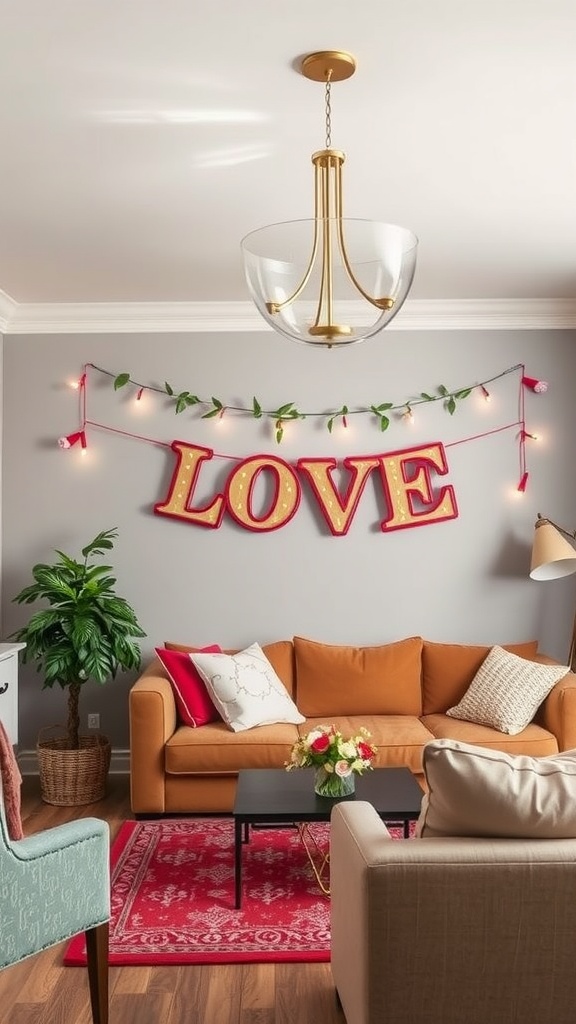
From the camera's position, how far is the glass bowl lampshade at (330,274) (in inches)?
97.4

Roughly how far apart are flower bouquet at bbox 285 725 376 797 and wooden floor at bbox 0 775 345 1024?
0.68 metres

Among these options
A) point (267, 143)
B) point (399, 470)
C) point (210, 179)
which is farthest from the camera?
point (399, 470)

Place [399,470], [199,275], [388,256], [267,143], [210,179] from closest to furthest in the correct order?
[388,256] < [267,143] < [210,179] < [199,275] < [399,470]

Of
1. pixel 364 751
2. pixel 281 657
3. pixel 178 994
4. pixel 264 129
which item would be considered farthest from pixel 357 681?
pixel 264 129

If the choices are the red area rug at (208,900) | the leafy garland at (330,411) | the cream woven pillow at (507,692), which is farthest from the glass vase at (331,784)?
the leafy garland at (330,411)

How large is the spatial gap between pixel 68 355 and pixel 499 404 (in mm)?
2499

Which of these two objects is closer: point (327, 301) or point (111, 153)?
point (327, 301)

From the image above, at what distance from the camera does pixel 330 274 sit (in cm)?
252

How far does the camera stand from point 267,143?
328 centimetres

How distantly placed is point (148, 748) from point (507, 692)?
5.84ft

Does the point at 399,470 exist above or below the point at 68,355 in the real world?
below

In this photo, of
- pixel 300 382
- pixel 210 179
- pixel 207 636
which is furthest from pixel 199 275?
pixel 207 636

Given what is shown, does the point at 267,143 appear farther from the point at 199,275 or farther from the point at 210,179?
the point at 199,275

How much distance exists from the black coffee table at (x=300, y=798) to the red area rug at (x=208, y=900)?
15cm
